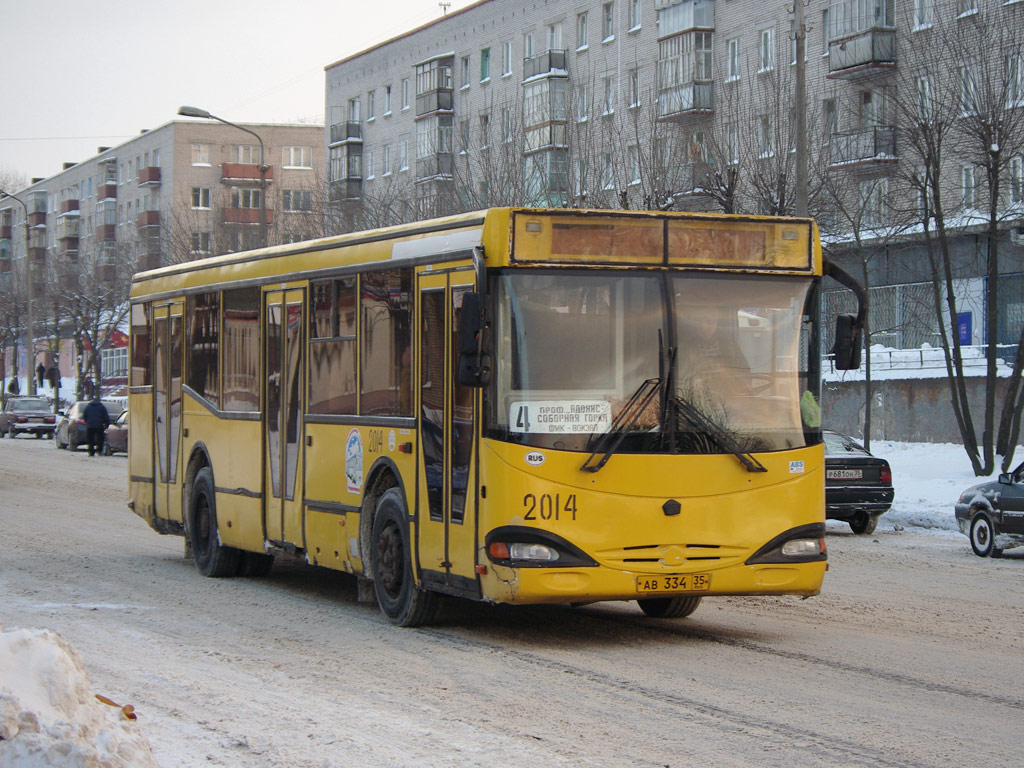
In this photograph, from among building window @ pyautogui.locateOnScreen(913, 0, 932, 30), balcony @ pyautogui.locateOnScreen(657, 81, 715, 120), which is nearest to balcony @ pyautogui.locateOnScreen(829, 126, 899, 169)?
building window @ pyautogui.locateOnScreen(913, 0, 932, 30)

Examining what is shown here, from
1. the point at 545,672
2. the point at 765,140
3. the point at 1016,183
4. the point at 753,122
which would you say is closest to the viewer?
the point at 545,672

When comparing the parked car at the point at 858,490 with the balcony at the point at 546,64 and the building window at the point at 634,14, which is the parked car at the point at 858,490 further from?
the building window at the point at 634,14

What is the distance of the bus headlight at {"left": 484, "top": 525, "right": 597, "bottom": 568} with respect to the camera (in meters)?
9.70

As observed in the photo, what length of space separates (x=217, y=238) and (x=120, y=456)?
15.7m

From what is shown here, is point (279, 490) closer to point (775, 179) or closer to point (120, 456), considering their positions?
point (775, 179)

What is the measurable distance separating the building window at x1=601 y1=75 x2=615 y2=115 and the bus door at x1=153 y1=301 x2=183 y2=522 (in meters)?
26.7

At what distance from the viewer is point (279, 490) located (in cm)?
1309

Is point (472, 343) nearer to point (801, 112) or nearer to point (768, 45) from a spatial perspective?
point (801, 112)

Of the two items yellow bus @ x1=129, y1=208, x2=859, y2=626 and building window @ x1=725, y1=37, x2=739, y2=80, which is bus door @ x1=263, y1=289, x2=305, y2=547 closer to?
yellow bus @ x1=129, y1=208, x2=859, y2=626

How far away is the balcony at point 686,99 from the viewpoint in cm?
4206

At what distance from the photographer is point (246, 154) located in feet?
339

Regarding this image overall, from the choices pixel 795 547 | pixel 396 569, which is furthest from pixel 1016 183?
pixel 396 569

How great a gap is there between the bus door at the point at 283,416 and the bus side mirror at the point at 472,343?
3.34 metres

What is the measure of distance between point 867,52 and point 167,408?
28.6 m
